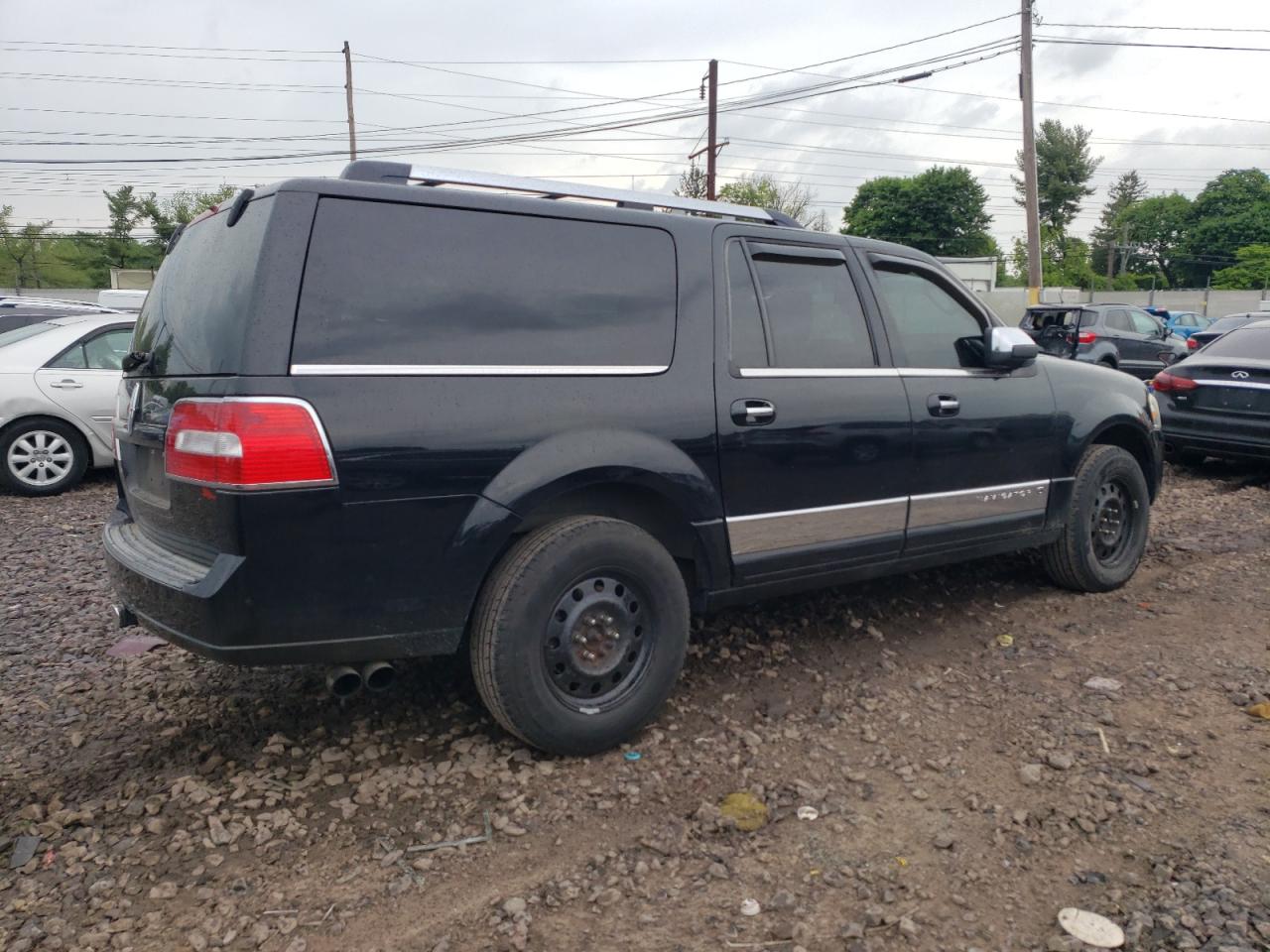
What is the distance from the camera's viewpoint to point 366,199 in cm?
290

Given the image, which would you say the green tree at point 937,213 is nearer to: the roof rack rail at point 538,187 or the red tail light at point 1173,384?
the red tail light at point 1173,384

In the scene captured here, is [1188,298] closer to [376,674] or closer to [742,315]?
[742,315]

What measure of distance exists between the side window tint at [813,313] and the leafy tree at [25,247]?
6272 cm

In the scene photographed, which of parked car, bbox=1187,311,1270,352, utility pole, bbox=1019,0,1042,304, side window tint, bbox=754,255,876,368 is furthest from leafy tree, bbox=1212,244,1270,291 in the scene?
side window tint, bbox=754,255,876,368

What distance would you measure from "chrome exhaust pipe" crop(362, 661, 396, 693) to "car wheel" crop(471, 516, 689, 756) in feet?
0.88

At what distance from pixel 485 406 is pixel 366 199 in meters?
0.71

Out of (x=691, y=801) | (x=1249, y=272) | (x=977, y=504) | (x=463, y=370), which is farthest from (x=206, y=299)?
(x=1249, y=272)

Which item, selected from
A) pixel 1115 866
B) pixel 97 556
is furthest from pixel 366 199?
pixel 97 556

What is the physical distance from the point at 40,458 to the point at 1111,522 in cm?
774

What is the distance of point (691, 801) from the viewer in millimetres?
3029

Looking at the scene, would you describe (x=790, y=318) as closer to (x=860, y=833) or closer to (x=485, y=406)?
(x=485, y=406)

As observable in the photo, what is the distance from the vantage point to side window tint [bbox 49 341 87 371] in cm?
788

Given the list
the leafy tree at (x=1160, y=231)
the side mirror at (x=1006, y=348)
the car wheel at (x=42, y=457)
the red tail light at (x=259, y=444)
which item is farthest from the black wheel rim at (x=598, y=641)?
the leafy tree at (x=1160, y=231)

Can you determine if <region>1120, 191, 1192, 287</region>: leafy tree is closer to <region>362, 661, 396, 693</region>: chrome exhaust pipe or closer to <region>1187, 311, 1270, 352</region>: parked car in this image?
<region>1187, 311, 1270, 352</region>: parked car
